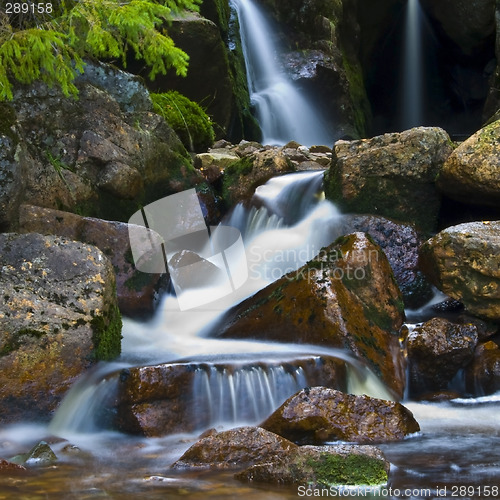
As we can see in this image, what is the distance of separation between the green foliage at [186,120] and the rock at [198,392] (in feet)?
18.3

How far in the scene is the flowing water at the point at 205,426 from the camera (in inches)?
128

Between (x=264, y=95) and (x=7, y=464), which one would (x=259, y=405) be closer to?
(x=7, y=464)

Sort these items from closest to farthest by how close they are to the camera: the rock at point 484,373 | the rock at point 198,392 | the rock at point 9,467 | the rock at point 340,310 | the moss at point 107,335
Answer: the rock at point 9,467, the rock at point 198,392, the moss at point 107,335, the rock at point 340,310, the rock at point 484,373

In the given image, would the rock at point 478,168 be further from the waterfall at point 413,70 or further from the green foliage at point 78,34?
the waterfall at point 413,70

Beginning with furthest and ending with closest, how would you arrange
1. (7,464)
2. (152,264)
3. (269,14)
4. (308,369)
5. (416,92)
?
(416,92) → (269,14) → (152,264) → (308,369) → (7,464)

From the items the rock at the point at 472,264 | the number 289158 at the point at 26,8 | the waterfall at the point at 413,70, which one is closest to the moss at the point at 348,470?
the rock at the point at 472,264

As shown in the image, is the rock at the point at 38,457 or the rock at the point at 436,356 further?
the rock at the point at 436,356

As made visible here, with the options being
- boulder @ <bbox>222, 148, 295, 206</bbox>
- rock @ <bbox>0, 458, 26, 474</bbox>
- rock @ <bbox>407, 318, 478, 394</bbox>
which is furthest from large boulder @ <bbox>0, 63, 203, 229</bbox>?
rock @ <bbox>407, 318, 478, 394</bbox>

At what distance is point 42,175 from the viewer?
269 inches

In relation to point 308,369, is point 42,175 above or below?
above

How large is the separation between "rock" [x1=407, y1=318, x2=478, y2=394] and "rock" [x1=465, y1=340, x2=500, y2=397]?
7 centimetres

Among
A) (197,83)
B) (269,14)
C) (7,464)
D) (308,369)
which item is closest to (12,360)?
(7,464)

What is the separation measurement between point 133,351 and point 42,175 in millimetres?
2258

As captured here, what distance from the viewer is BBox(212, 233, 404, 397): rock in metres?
5.56
